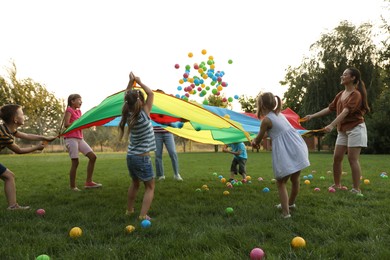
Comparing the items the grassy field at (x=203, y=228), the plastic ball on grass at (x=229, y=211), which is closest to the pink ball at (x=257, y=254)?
the grassy field at (x=203, y=228)

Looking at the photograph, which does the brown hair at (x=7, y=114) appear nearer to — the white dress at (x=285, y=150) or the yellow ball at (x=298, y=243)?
the white dress at (x=285, y=150)

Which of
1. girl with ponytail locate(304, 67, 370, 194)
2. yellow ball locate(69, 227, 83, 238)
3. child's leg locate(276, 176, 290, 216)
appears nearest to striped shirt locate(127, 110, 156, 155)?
yellow ball locate(69, 227, 83, 238)

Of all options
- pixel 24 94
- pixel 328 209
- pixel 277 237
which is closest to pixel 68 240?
pixel 277 237

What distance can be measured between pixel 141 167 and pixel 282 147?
1198mm

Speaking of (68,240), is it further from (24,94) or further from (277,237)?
(24,94)

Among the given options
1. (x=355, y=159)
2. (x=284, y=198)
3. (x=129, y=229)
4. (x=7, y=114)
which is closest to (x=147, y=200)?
(x=129, y=229)

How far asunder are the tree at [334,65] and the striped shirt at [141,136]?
51.2 feet

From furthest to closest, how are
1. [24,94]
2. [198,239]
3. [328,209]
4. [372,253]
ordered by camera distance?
[24,94] < [328,209] < [198,239] < [372,253]

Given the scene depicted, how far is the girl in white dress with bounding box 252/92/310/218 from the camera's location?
2863mm

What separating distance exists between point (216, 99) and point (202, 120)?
732cm

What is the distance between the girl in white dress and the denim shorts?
995mm

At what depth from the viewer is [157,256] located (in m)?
2.00

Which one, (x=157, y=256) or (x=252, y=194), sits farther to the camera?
(x=252, y=194)

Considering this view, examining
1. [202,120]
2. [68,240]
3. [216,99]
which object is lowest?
[68,240]
